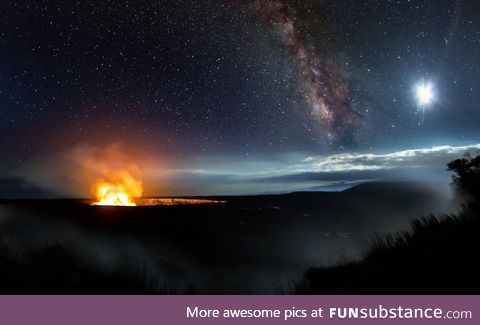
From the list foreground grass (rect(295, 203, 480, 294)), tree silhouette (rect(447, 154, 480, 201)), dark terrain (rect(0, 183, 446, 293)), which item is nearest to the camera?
foreground grass (rect(295, 203, 480, 294))

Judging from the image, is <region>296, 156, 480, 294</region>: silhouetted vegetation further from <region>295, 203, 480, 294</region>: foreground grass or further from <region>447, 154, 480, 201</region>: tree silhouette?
<region>447, 154, 480, 201</region>: tree silhouette

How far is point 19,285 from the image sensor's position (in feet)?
22.7

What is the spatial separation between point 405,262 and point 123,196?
212 feet

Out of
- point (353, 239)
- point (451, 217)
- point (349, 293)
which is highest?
point (451, 217)

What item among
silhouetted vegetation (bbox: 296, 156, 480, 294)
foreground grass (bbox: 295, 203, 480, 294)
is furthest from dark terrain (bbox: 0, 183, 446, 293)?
foreground grass (bbox: 295, 203, 480, 294)

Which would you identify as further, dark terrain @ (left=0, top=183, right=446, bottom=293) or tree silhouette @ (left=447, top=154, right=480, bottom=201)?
tree silhouette @ (left=447, top=154, right=480, bottom=201)

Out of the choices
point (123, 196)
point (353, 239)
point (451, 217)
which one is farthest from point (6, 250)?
point (123, 196)

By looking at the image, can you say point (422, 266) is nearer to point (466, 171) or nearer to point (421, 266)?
point (421, 266)

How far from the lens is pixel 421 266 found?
6.23 m

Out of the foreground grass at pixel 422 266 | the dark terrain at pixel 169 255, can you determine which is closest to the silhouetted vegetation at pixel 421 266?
the foreground grass at pixel 422 266

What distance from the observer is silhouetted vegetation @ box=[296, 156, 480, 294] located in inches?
228

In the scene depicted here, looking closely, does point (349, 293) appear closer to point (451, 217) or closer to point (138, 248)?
point (451, 217)

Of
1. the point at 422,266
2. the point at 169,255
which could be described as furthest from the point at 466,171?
the point at 169,255

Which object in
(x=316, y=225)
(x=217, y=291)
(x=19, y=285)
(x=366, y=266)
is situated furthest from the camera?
(x=316, y=225)
